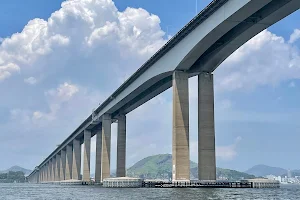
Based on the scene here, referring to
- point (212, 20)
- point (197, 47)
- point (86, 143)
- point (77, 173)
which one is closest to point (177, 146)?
point (197, 47)

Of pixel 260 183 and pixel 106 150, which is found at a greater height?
pixel 106 150

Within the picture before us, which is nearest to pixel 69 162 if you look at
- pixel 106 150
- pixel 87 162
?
pixel 87 162

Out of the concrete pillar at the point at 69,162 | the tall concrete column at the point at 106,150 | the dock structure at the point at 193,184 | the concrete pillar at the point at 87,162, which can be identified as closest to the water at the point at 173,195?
the dock structure at the point at 193,184

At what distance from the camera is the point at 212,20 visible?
207ft

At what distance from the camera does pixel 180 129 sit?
245 ft

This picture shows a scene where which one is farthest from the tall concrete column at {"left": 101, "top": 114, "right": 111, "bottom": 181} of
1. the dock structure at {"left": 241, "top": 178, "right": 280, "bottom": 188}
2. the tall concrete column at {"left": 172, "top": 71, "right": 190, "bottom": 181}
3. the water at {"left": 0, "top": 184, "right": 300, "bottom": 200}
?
the water at {"left": 0, "top": 184, "right": 300, "bottom": 200}

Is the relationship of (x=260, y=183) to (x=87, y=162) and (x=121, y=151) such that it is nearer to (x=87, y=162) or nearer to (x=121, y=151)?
(x=121, y=151)

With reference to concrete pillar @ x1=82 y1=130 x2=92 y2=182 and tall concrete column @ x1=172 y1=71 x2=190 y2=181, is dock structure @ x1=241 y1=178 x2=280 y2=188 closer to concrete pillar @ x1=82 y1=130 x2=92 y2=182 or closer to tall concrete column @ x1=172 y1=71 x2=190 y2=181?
tall concrete column @ x1=172 y1=71 x2=190 y2=181

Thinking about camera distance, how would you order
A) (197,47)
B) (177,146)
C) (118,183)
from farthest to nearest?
(118,183)
(177,146)
(197,47)

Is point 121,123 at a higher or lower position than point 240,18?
lower

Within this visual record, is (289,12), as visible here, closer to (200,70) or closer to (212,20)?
(212,20)

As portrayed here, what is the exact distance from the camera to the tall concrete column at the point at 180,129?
241 feet

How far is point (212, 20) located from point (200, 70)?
52.2ft

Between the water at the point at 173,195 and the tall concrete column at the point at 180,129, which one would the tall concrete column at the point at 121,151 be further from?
the water at the point at 173,195
